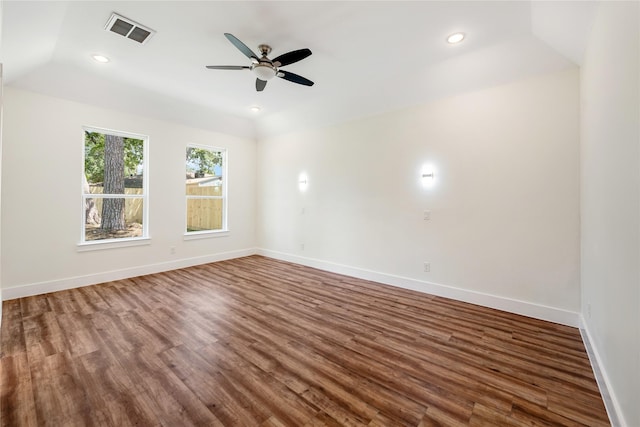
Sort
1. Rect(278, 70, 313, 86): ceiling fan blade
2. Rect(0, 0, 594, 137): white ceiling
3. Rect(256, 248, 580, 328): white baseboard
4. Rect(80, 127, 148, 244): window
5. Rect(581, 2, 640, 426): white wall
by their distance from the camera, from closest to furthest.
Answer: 1. Rect(581, 2, 640, 426): white wall
2. Rect(0, 0, 594, 137): white ceiling
3. Rect(256, 248, 580, 328): white baseboard
4. Rect(278, 70, 313, 86): ceiling fan blade
5. Rect(80, 127, 148, 244): window

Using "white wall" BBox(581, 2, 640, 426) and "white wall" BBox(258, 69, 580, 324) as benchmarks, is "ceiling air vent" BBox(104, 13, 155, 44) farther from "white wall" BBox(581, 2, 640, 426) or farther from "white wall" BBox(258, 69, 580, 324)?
"white wall" BBox(581, 2, 640, 426)

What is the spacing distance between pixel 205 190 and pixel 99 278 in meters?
2.41

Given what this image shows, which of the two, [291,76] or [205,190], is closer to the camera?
[291,76]

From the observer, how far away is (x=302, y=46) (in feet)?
10.0

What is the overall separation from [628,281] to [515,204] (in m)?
1.90

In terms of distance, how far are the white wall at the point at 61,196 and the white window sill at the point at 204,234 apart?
0.17m

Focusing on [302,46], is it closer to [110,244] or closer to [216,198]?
[216,198]

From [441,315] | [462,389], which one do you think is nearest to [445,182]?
[441,315]

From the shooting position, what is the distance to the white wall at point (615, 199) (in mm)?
1391

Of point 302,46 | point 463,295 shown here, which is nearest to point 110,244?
point 302,46

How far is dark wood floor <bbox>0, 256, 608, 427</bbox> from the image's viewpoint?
66.2 inches

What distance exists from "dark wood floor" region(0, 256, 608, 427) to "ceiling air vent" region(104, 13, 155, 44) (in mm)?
3055

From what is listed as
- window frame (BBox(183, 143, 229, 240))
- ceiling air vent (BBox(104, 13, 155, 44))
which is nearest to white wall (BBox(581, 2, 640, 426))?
ceiling air vent (BBox(104, 13, 155, 44))

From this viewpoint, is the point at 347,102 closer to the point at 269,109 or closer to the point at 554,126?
the point at 269,109
